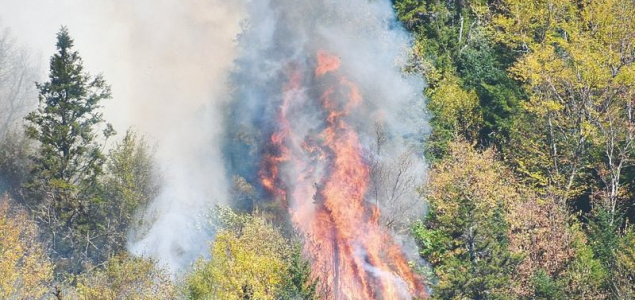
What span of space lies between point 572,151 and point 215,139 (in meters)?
27.3

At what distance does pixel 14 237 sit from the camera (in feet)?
187

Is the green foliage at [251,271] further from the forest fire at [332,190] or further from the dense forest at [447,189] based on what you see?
the forest fire at [332,190]

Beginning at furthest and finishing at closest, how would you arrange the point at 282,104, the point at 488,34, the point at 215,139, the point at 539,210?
the point at 215,139 → the point at 488,34 → the point at 282,104 → the point at 539,210

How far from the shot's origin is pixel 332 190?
179 ft

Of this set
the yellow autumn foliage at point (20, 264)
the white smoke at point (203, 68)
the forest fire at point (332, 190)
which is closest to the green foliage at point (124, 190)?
the white smoke at point (203, 68)

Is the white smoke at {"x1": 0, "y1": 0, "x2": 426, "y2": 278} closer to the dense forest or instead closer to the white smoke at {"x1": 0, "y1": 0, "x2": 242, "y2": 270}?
the white smoke at {"x1": 0, "y1": 0, "x2": 242, "y2": 270}

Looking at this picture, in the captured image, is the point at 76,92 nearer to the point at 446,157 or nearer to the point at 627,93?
the point at 446,157

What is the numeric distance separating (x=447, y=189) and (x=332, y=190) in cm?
694

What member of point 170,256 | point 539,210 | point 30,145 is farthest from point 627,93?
point 30,145

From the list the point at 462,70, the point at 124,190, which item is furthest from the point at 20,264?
the point at 462,70

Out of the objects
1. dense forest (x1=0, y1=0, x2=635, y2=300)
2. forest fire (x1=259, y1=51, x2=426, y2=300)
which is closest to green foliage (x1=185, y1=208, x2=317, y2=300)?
dense forest (x1=0, y1=0, x2=635, y2=300)

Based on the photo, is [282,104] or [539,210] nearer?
[539,210]

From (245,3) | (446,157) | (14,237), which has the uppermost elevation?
(245,3)

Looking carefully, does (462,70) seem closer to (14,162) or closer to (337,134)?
(337,134)
